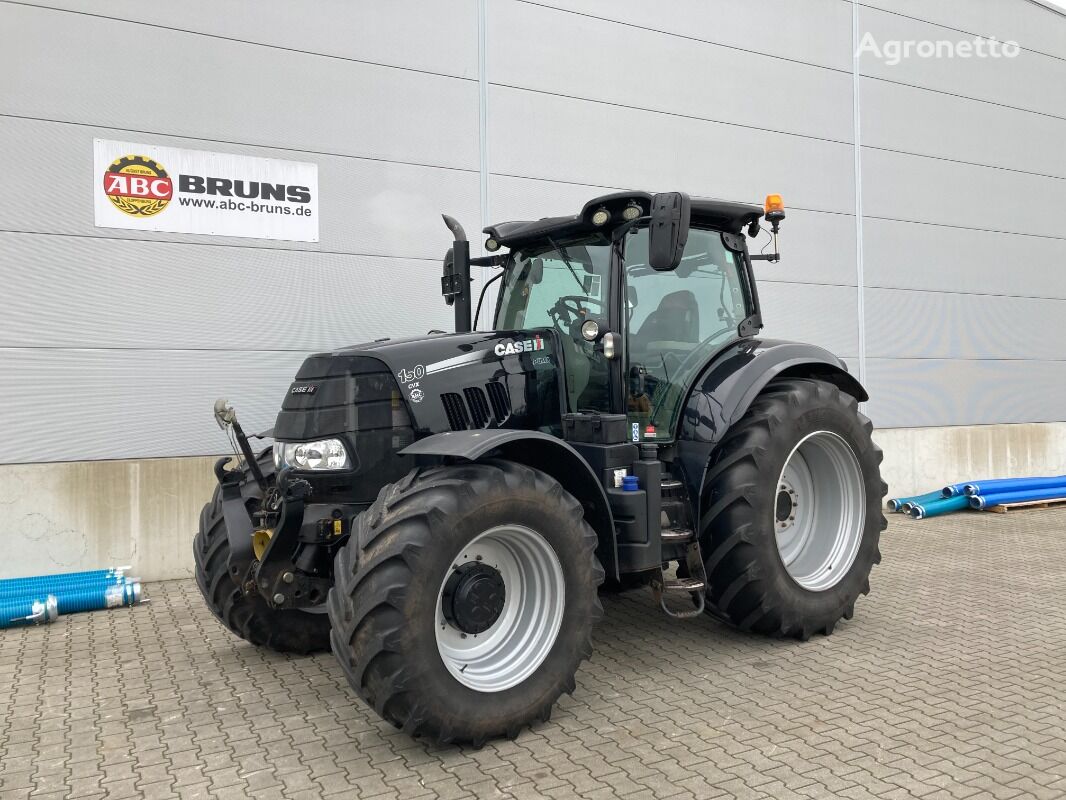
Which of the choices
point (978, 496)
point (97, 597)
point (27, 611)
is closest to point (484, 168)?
point (97, 597)

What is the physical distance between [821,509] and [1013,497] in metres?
6.52

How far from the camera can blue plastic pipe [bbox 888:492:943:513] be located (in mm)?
10222

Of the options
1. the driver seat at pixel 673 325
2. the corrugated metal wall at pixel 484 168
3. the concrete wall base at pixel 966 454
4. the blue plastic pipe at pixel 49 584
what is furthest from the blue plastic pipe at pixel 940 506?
the blue plastic pipe at pixel 49 584

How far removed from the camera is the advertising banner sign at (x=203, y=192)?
22.6 feet

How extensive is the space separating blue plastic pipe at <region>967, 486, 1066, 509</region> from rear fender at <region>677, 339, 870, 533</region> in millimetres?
6458

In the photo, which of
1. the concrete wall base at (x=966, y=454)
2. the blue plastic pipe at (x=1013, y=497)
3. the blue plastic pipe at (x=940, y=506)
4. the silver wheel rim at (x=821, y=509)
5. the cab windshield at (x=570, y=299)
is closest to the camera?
the cab windshield at (x=570, y=299)

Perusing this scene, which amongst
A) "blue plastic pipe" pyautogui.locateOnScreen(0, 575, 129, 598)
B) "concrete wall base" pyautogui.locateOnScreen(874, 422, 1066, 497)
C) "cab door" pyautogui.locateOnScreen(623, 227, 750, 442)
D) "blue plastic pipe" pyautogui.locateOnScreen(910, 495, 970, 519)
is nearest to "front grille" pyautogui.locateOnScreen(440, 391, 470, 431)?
"cab door" pyautogui.locateOnScreen(623, 227, 750, 442)

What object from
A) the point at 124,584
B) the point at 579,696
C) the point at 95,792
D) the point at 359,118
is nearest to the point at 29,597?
the point at 124,584

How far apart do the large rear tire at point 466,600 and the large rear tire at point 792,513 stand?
112cm

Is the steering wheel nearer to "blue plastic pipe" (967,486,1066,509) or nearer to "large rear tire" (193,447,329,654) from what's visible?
"large rear tire" (193,447,329,654)

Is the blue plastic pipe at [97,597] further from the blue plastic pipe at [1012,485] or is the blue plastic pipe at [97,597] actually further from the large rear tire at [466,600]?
the blue plastic pipe at [1012,485]

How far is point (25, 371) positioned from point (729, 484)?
5.47 meters

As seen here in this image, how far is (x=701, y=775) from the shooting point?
10.6 feet

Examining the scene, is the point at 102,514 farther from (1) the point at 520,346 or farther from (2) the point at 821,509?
(2) the point at 821,509
